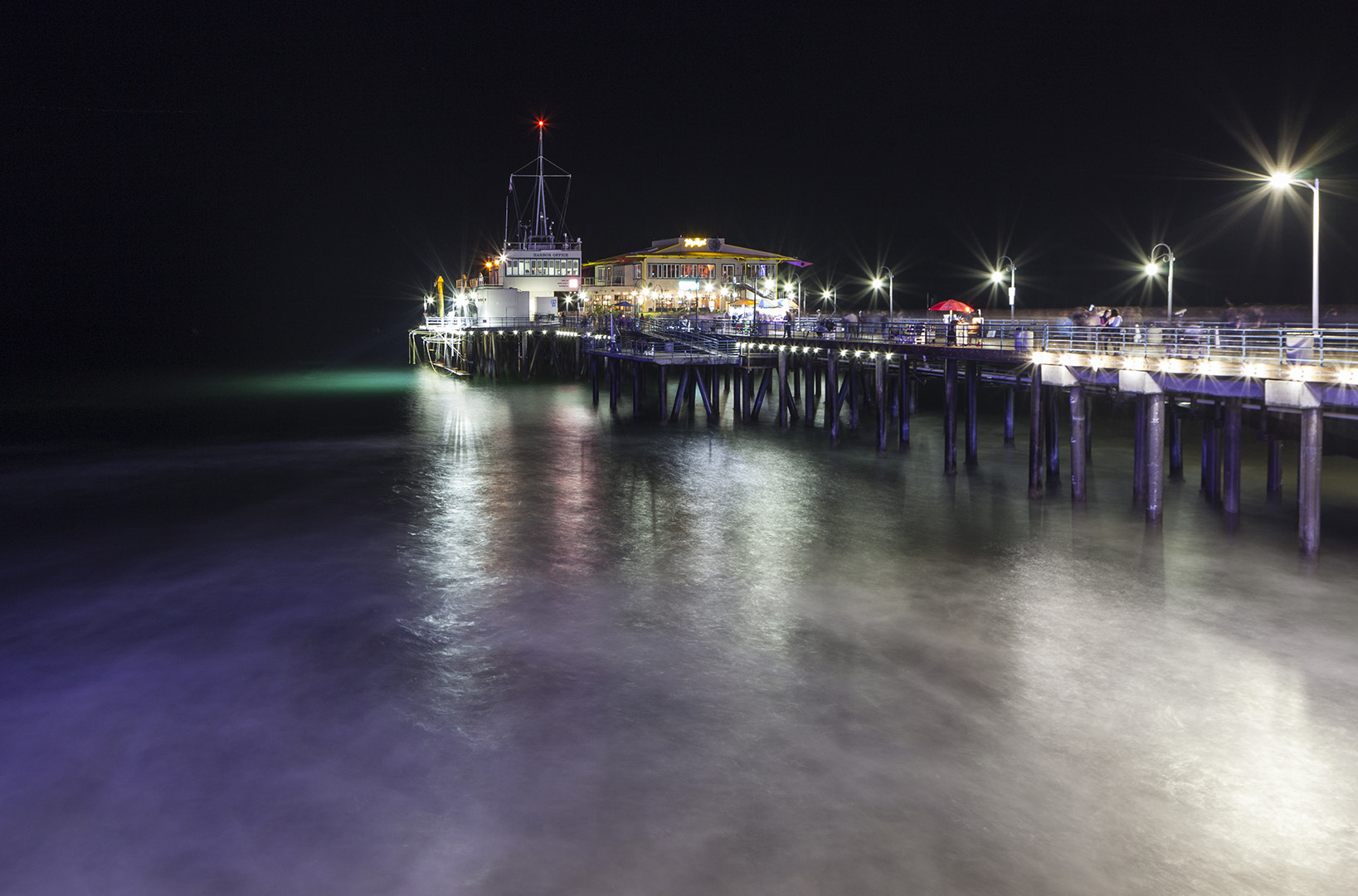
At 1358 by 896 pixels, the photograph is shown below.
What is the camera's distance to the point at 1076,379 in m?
24.4

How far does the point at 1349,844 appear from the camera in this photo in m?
9.62

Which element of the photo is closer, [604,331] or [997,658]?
[997,658]

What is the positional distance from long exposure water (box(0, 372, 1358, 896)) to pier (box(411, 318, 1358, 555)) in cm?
158

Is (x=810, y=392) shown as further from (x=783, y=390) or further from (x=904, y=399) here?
(x=904, y=399)

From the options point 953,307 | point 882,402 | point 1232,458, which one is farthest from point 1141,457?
point 953,307

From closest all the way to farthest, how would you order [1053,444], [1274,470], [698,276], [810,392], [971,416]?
[1274,470] < [1053,444] < [971,416] < [810,392] < [698,276]

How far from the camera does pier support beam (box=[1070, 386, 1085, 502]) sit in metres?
23.8

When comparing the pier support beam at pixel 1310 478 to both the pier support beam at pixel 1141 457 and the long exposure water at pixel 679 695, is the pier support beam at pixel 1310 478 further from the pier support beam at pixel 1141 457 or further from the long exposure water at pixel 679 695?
the pier support beam at pixel 1141 457

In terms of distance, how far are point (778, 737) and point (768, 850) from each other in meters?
2.54

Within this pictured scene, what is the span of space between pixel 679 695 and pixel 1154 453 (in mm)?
13745

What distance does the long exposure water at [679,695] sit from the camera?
9.76 metres

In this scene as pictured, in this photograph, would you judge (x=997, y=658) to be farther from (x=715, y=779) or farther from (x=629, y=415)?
(x=629, y=415)

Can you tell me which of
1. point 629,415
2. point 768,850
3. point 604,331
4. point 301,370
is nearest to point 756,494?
point 768,850

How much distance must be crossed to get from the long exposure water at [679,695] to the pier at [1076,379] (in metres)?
1.58
